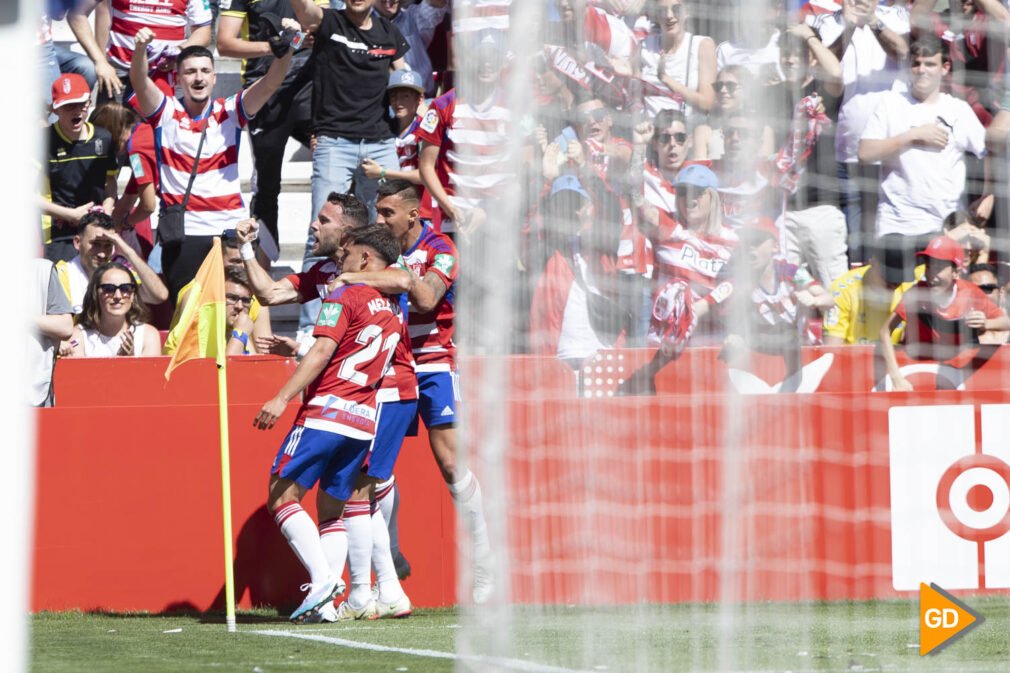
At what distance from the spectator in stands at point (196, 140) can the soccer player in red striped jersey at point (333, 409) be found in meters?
2.68

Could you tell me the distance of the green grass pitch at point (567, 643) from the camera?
5.88 m

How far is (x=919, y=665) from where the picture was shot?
21.0ft

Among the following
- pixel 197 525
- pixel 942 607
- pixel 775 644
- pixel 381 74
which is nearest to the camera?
pixel 775 644

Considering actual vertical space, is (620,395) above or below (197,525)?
above

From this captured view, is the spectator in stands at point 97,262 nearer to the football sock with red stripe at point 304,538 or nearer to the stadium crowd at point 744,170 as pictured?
the football sock with red stripe at point 304,538

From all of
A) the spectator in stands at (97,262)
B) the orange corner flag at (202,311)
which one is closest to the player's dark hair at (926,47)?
the orange corner flag at (202,311)

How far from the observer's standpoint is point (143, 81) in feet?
34.6

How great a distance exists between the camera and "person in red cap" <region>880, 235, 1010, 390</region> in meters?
6.16

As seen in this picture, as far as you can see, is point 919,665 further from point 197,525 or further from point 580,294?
point 197,525

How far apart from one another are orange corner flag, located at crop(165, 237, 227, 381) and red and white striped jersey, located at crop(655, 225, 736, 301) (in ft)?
A: 9.15

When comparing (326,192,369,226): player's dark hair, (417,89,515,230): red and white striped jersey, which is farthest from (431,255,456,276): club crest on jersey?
(417,89,515,230): red and white striped jersey

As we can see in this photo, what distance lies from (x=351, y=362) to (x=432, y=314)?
0.87 m

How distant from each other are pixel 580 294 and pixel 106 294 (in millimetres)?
4175

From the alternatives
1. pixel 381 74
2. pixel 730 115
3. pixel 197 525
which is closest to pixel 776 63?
pixel 730 115
